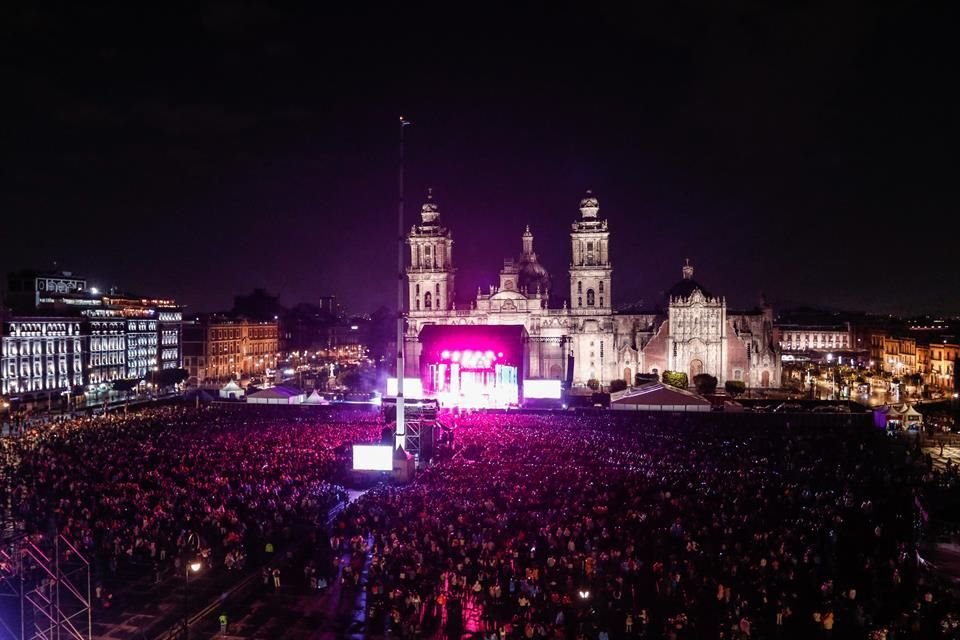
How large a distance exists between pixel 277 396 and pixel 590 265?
37.3 metres

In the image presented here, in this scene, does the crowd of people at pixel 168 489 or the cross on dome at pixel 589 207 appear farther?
the cross on dome at pixel 589 207

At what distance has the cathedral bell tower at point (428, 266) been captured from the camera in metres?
75.0

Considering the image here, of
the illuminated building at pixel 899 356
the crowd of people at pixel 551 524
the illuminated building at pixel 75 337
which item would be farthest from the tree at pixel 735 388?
the illuminated building at pixel 75 337

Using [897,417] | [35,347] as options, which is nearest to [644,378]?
[897,417]

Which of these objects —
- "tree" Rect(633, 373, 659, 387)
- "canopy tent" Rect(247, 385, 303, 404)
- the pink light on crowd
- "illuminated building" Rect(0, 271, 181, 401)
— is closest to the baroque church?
"tree" Rect(633, 373, 659, 387)

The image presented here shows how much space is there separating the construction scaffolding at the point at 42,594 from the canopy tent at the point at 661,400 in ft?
109

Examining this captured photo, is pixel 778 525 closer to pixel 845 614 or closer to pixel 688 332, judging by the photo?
pixel 845 614

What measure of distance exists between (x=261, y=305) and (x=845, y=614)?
12819cm

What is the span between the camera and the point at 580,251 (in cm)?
7206

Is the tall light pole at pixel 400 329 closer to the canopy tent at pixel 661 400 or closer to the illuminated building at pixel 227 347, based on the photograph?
the canopy tent at pixel 661 400

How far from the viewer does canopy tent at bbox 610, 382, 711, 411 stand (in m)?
43.9

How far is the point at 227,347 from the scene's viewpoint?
86312 millimetres

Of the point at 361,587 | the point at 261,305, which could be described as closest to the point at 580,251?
the point at 361,587

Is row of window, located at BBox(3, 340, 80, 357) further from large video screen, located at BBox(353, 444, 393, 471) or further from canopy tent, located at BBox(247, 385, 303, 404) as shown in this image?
large video screen, located at BBox(353, 444, 393, 471)
